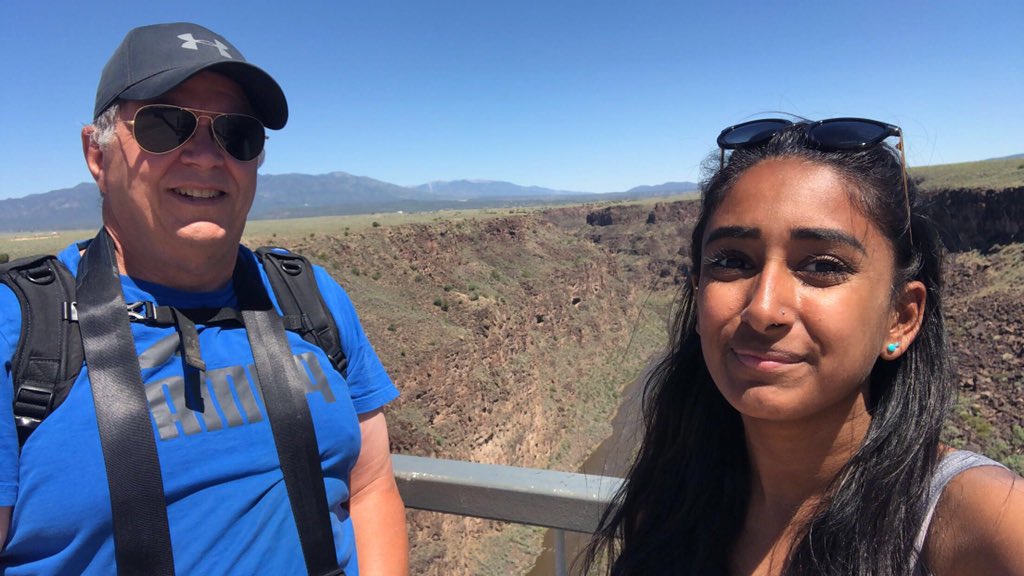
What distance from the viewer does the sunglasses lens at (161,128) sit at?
2184 millimetres

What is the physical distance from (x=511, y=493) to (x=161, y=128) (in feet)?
6.47

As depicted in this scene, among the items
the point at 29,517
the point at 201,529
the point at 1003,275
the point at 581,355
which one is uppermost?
the point at 29,517

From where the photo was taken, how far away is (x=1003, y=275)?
122 feet

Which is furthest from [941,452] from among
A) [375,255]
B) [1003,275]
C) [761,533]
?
[1003,275]

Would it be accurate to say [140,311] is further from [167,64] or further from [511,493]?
[511,493]

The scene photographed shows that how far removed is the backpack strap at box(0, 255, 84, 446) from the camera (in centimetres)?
178

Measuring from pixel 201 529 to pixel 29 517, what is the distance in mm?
466

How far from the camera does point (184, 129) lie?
7.37 feet

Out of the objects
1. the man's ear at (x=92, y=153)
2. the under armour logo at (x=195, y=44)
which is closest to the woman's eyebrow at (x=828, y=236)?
the under armour logo at (x=195, y=44)

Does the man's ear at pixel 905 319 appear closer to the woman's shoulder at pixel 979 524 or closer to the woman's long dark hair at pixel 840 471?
the woman's long dark hair at pixel 840 471

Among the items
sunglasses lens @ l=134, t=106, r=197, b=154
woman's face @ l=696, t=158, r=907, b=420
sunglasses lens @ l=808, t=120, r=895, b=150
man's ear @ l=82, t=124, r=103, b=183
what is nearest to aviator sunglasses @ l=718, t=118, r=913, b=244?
sunglasses lens @ l=808, t=120, r=895, b=150

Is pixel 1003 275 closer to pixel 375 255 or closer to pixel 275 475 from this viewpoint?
pixel 375 255

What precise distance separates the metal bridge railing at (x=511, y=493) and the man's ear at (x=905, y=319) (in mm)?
1158

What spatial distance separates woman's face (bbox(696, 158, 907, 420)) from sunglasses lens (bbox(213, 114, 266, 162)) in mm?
1799
